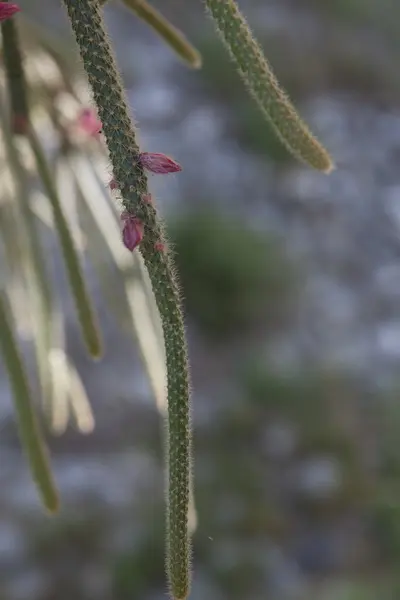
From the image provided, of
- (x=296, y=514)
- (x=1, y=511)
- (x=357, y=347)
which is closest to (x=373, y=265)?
(x=357, y=347)

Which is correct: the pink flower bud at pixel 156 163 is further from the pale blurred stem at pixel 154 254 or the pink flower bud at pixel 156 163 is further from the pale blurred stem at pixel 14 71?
the pale blurred stem at pixel 14 71

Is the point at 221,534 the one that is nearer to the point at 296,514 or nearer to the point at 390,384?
the point at 296,514

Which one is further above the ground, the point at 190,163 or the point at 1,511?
the point at 190,163

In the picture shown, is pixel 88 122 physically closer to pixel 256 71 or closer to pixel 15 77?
pixel 15 77

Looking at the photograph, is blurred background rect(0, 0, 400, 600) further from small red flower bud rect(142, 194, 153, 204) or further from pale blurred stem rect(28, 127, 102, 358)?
small red flower bud rect(142, 194, 153, 204)

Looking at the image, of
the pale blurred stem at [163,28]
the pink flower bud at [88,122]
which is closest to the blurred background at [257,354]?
the pink flower bud at [88,122]

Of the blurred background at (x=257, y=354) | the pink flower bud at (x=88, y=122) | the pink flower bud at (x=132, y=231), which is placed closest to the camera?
the pink flower bud at (x=132, y=231)

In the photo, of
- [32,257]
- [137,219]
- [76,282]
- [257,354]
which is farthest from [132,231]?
[257,354]
